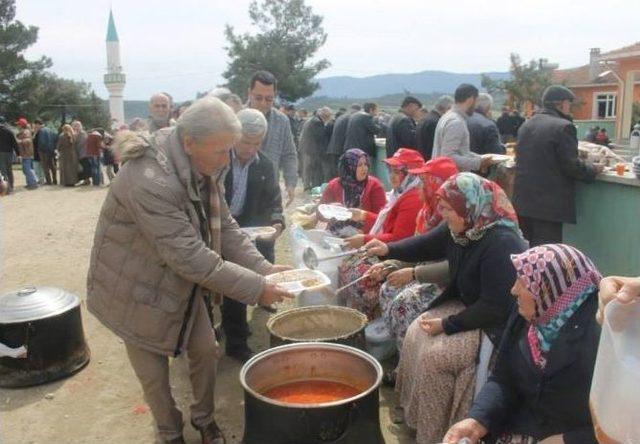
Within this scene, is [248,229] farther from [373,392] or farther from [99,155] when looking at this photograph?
[99,155]

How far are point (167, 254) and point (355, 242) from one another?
197cm

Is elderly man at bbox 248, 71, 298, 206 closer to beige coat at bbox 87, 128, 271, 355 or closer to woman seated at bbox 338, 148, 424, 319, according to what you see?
woman seated at bbox 338, 148, 424, 319

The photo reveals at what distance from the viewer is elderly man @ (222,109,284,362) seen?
4.23 m

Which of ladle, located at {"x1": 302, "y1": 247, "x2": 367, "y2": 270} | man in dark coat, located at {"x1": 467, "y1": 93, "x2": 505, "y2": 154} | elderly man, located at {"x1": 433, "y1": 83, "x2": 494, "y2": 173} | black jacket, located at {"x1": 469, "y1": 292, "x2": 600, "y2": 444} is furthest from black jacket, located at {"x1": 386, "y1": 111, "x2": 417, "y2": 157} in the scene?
black jacket, located at {"x1": 469, "y1": 292, "x2": 600, "y2": 444}

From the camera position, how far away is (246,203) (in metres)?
4.36

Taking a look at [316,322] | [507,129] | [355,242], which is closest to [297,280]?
[316,322]

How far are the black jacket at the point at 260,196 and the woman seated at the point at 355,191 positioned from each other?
0.57 m

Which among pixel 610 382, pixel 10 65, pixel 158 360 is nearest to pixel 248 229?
pixel 158 360

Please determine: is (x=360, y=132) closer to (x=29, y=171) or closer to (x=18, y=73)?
(x=29, y=171)

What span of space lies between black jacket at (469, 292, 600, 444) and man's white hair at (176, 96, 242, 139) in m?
1.51

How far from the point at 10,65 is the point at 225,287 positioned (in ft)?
105

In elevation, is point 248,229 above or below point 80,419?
above

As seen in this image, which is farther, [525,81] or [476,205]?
[525,81]

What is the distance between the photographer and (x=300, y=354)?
2.75m
